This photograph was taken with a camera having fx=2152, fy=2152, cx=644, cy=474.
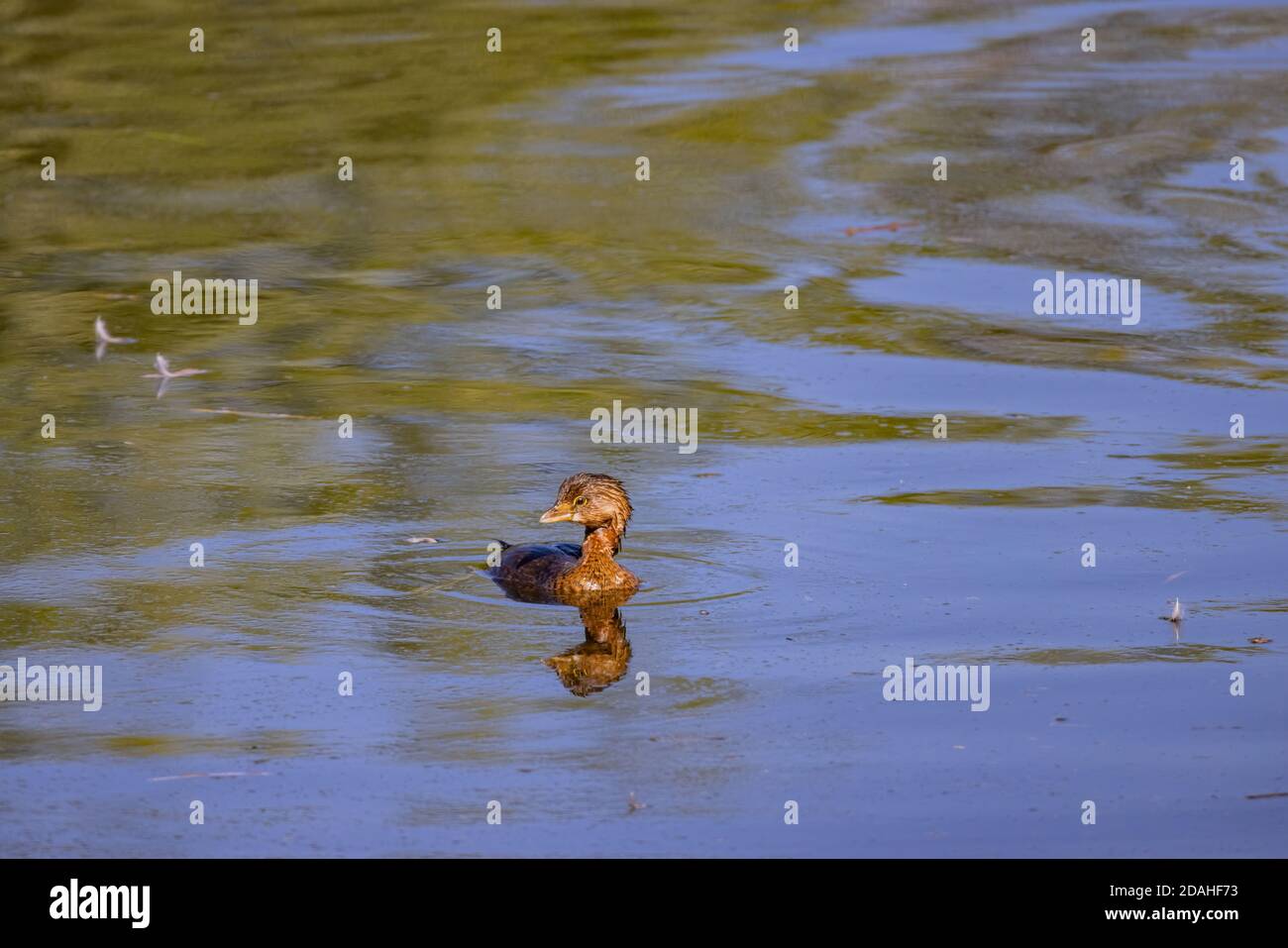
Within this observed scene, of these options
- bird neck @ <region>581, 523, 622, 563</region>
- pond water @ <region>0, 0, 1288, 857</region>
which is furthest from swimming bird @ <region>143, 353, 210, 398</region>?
bird neck @ <region>581, 523, 622, 563</region>

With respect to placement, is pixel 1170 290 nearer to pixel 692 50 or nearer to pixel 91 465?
pixel 91 465

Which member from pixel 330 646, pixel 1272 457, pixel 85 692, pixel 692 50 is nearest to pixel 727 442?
pixel 1272 457

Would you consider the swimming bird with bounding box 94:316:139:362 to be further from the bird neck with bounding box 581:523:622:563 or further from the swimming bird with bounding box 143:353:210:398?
the bird neck with bounding box 581:523:622:563

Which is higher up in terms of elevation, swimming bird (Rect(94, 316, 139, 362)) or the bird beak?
swimming bird (Rect(94, 316, 139, 362))

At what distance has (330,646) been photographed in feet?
25.6

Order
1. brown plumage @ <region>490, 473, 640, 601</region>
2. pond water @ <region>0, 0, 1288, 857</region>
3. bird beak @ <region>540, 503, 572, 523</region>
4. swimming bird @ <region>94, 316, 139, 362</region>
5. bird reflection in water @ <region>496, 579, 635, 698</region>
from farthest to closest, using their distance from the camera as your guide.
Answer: swimming bird @ <region>94, 316, 139, 362</region>
bird beak @ <region>540, 503, 572, 523</region>
brown plumage @ <region>490, 473, 640, 601</region>
bird reflection in water @ <region>496, 579, 635, 698</region>
pond water @ <region>0, 0, 1288, 857</region>

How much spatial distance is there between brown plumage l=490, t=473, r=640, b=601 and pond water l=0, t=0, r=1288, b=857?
163 millimetres

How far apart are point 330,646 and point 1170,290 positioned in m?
7.18

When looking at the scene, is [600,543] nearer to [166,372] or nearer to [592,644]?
[592,644]

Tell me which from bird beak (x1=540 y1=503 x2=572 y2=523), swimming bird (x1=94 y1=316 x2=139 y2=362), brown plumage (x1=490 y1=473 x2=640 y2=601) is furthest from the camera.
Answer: swimming bird (x1=94 y1=316 x2=139 y2=362)

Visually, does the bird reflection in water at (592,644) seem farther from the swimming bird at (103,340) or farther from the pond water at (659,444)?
the swimming bird at (103,340)

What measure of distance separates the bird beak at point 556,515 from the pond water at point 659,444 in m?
0.43

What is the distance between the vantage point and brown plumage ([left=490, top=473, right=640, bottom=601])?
8.55 meters

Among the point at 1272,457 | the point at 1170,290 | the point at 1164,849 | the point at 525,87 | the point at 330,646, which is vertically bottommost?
the point at 1164,849
